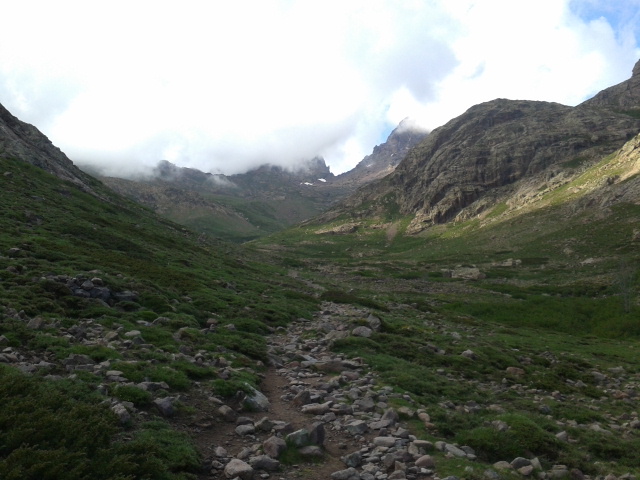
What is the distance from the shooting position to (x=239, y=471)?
991 cm

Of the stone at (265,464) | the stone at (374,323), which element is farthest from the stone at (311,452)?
the stone at (374,323)

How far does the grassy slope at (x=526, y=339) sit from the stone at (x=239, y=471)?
5287 mm

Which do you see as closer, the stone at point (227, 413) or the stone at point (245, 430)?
the stone at point (245, 430)

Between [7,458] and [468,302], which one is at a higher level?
[7,458]

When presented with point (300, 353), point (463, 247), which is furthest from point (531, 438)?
point (463, 247)

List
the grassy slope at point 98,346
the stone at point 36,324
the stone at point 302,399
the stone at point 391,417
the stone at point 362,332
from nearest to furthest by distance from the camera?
the grassy slope at point 98,346, the stone at point 391,417, the stone at point 302,399, the stone at point 36,324, the stone at point 362,332

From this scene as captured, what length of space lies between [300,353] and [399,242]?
180 m

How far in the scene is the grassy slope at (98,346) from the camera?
340 inches

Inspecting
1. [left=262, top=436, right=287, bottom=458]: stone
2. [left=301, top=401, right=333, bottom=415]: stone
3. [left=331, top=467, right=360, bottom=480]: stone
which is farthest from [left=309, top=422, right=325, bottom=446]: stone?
[left=301, top=401, right=333, bottom=415]: stone

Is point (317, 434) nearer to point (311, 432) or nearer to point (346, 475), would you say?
point (311, 432)

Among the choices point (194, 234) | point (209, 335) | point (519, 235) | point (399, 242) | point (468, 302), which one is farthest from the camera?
point (399, 242)

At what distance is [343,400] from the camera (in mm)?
15766

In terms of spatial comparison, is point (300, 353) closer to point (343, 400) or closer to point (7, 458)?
point (343, 400)

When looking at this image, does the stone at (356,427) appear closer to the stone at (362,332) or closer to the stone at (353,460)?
the stone at (353,460)
